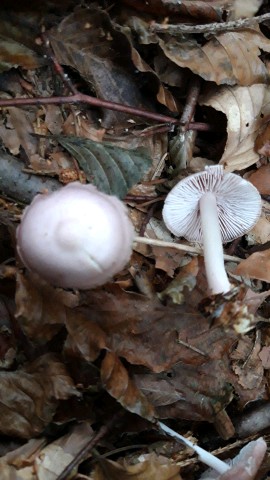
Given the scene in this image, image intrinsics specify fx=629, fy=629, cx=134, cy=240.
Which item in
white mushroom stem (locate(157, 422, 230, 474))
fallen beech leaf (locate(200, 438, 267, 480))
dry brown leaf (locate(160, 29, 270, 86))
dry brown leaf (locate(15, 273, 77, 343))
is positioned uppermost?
dry brown leaf (locate(160, 29, 270, 86))

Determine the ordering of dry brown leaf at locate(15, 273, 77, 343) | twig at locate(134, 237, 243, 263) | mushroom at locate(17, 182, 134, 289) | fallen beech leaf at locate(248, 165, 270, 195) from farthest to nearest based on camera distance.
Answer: fallen beech leaf at locate(248, 165, 270, 195) → twig at locate(134, 237, 243, 263) → dry brown leaf at locate(15, 273, 77, 343) → mushroom at locate(17, 182, 134, 289)

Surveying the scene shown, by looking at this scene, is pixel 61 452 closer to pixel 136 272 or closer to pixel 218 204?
pixel 136 272

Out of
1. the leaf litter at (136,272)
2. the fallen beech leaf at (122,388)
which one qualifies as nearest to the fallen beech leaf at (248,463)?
the leaf litter at (136,272)

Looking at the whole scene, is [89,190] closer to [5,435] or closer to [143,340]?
[143,340]

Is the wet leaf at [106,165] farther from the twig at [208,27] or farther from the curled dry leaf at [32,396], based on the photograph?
the curled dry leaf at [32,396]

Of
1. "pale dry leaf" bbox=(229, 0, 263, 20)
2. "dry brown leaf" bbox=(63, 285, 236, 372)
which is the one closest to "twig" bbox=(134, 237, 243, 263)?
"dry brown leaf" bbox=(63, 285, 236, 372)

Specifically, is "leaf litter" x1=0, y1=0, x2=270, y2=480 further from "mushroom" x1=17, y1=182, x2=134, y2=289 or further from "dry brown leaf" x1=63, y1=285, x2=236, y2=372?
"mushroom" x1=17, y1=182, x2=134, y2=289

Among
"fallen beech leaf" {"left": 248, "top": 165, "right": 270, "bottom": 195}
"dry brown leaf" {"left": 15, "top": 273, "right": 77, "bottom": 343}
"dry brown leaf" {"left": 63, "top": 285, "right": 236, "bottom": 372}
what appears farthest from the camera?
"fallen beech leaf" {"left": 248, "top": 165, "right": 270, "bottom": 195}
